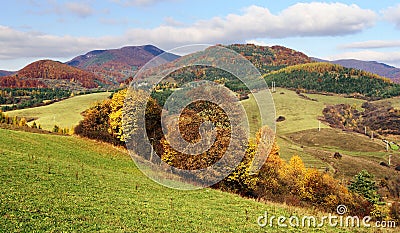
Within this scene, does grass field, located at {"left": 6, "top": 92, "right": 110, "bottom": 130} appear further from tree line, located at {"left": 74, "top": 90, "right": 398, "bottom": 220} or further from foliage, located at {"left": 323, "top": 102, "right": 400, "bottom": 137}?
foliage, located at {"left": 323, "top": 102, "right": 400, "bottom": 137}

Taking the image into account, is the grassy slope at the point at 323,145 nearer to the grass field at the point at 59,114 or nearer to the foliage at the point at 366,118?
the foliage at the point at 366,118

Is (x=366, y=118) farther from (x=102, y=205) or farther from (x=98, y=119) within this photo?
(x=102, y=205)

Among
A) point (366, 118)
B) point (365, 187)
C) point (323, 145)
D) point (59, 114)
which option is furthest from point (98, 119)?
point (366, 118)

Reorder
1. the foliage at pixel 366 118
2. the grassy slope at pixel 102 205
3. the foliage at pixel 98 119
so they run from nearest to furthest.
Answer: the grassy slope at pixel 102 205 → the foliage at pixel 98 119 → the foliage at pixel 366 118

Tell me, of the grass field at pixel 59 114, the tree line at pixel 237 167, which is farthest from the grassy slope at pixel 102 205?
the grass field at pixel 59 114

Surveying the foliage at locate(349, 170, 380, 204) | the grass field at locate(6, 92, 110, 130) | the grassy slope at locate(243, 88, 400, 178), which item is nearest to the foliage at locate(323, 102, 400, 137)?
the grassy slope at locate(243, 88, 400, 178)

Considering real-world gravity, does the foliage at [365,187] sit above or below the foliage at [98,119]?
below

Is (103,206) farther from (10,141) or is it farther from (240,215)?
(10,141)

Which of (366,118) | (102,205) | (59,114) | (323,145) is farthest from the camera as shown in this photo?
(366,118)

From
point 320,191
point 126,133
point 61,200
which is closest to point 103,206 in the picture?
point 61,200
